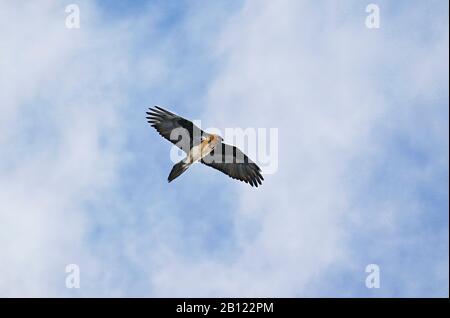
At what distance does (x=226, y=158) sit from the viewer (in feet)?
96.7

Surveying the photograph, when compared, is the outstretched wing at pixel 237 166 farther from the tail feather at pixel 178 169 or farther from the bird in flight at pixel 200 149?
the tail feather at pixel 178 169

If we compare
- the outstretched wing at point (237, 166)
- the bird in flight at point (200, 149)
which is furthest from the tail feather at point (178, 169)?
the outstretched wing at point (237, 166)

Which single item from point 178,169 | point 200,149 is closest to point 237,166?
point 200,149

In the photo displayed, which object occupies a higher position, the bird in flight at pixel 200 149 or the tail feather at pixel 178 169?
the bird in flight at pixel 200 149

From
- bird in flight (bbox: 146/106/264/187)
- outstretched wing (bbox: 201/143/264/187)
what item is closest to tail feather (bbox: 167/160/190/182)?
bird in flight (bbox: 146/106/264/187)

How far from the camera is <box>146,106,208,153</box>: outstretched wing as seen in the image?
2827cm

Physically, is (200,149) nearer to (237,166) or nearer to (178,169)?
(178,169)

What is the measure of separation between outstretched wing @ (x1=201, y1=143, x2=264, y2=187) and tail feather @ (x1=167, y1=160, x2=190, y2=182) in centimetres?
276

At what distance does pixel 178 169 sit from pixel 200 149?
1419 millimetres

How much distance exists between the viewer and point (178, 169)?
86.7 ft

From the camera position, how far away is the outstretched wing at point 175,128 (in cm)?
2827

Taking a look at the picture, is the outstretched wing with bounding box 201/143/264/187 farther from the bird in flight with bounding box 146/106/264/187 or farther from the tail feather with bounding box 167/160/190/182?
the tail feather with bounding box 167/160/190/182
